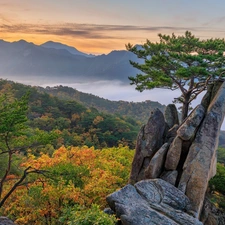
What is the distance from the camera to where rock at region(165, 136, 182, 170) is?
1084cm

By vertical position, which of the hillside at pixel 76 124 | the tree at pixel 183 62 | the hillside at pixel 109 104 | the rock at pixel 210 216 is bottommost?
the hillside at pixel 109 104

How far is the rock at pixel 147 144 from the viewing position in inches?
469

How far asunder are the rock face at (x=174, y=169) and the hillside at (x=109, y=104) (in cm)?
8434

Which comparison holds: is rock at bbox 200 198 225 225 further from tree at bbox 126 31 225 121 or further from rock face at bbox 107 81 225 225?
tree at bbox 126 31 225 121

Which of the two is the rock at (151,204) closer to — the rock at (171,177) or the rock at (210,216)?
the rock at (171,177)

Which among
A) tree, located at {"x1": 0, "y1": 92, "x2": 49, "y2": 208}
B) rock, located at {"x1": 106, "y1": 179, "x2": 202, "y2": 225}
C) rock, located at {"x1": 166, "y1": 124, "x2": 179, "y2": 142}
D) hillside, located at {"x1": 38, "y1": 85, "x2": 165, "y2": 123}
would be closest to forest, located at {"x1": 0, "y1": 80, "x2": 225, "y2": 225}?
tree, located at {"x1": 0, "y1": 92, "x2": 49, "y2": 208}

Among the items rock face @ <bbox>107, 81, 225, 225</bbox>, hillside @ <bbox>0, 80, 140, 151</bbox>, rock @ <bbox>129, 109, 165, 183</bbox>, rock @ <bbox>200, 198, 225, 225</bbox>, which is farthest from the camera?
hillside @ <bbox>0, 80, 140, 151</bbox>

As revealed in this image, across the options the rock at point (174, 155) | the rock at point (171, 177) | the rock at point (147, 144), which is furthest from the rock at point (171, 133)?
the rock at point (171, 177)

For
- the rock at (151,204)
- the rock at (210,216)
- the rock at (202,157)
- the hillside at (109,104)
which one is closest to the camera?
the rock at (151,204)

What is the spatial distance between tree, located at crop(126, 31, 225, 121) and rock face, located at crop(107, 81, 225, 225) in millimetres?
2075

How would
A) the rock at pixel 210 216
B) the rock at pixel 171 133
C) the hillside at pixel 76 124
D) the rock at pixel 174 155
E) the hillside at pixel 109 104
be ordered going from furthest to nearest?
the hillside at pixel 109 104, the hillside at pixel 76 124, the rock at pixel 171 133, the rock at pixel 210 216, the rock at pixel 174 155

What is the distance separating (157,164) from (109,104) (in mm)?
99964

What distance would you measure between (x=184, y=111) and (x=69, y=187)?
301 inches

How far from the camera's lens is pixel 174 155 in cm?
1085
